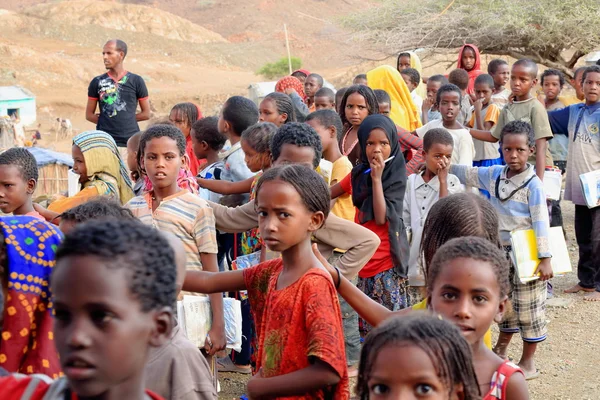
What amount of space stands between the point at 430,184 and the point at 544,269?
914 mm

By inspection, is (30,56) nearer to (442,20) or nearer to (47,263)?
(442,20)

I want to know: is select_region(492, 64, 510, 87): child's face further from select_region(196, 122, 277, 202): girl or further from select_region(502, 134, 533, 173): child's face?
select_region(196, 122, 277, 202): girl

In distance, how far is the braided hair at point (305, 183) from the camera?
9.80 ft

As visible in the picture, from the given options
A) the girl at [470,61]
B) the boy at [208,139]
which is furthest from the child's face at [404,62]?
the boy at [208,139]

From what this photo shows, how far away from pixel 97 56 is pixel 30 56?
431 cm

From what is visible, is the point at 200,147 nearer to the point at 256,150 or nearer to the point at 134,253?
the point at 256,150

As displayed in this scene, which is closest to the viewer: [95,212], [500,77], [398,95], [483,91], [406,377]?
[406,377]

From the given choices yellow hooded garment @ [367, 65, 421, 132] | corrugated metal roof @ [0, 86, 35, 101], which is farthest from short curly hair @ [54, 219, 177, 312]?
corrugated metal roof @ [0, 86, 35, 101]

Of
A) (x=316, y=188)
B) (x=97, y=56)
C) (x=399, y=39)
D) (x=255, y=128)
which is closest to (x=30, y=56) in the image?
(x=97, y=56)

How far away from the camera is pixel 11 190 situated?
4516 millimetres

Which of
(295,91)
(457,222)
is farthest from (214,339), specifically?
(295,91)

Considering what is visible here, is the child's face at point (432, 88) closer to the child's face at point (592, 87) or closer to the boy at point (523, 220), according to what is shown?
the child's face at point (592, 87)

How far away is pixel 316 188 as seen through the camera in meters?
3.04

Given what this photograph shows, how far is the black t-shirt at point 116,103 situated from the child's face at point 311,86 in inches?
112
